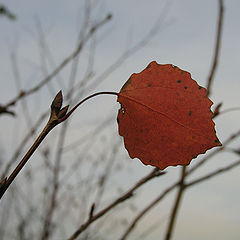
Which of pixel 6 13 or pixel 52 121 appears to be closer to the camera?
pixel 52 121

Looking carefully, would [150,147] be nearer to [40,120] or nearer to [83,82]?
[40,120]

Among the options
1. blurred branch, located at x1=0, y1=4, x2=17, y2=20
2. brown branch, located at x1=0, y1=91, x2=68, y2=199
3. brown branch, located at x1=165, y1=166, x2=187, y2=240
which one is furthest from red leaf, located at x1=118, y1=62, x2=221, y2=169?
blurred branch, located at x1=0, y1=4, x2=17, y2=20

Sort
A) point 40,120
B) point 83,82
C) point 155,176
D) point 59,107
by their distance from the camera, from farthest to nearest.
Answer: point 83,82 → point 40,120 → point 155,176 → point 59,107

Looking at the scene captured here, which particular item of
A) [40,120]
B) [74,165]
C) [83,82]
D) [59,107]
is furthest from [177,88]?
[74,165]

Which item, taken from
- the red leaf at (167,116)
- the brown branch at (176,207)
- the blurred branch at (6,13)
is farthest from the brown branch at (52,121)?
the blurred branch at (6,13)

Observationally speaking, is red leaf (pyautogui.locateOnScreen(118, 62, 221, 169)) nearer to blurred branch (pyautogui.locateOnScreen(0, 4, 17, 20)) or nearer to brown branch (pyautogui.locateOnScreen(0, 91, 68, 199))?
brown branch (pyautogui.locateOnScreen(0, 91, 68, 199))

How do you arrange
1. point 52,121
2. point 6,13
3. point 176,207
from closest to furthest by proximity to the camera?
point 52,121, point 176,207, point 6,13

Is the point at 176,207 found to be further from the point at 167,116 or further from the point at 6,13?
the point at 6,13

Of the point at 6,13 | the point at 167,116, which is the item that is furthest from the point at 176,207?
the point at 6,13
